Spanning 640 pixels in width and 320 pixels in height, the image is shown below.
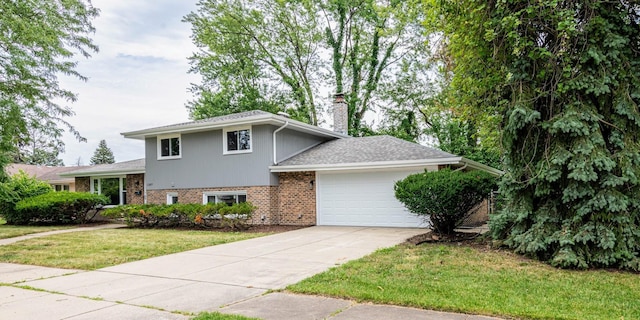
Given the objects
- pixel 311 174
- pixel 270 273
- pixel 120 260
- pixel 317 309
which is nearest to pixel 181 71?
pixel 311 174

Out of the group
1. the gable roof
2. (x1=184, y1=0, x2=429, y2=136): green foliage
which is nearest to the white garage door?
the gable roof

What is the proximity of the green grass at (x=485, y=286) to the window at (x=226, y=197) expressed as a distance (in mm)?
8756

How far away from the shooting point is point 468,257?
802 centimetres

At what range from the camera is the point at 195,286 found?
619 cm

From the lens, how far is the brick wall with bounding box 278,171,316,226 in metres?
15.2

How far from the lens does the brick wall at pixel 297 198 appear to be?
49.8ft

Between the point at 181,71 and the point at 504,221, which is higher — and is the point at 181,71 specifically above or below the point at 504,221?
above

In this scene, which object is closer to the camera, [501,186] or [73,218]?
[501,186]

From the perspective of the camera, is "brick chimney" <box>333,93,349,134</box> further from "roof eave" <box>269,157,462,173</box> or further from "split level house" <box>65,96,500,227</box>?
"roof eave" <box>269,157,462,173</box>

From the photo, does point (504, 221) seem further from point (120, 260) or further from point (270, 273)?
point (120, 260)

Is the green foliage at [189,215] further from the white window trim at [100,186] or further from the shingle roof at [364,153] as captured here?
the white window trim at [100,186]

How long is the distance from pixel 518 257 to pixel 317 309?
Answer: 4.96 m

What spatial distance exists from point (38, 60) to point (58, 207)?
8.62m

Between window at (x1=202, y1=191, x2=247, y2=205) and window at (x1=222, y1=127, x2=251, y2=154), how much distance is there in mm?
1595
